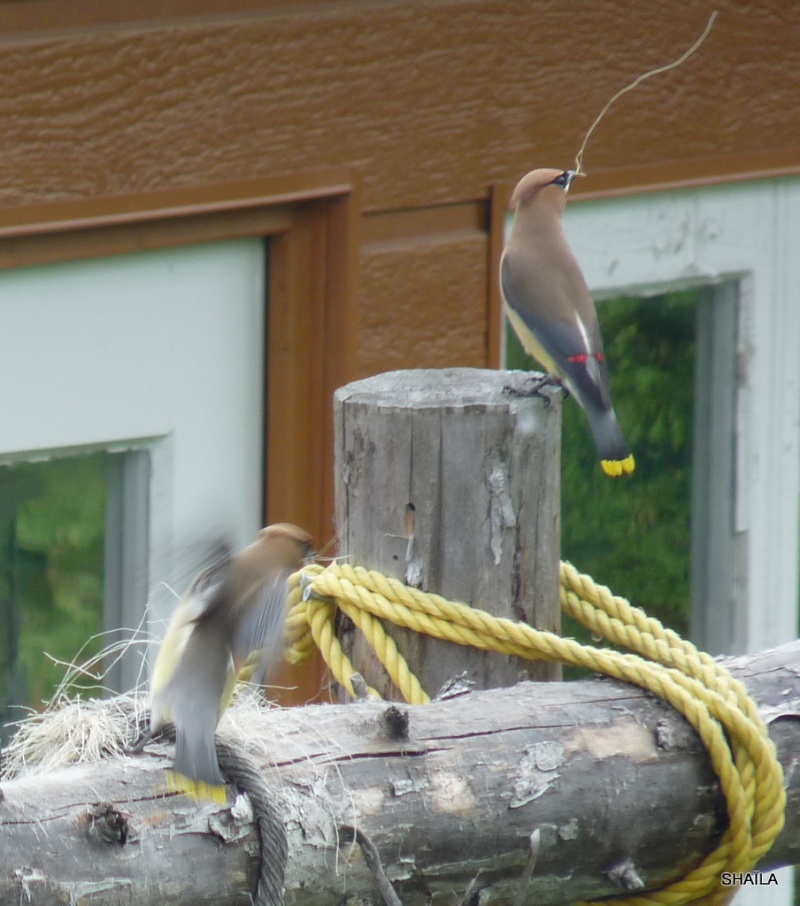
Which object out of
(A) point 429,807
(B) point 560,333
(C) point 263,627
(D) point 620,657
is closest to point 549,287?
(B) point 560,333

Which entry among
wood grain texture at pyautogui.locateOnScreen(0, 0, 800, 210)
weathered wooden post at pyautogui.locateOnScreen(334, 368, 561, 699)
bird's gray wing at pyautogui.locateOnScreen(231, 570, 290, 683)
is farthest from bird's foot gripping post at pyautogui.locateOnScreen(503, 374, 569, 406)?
wood grain texture at pyautogui.locateOnScreen(0, 0, 800, 210)

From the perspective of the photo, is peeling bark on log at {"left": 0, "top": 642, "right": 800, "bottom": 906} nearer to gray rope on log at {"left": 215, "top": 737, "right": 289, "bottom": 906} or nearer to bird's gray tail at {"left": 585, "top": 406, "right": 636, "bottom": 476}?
gray rope on log at {"left": 215, "top": 737, "right": 289, "bottom": 906}

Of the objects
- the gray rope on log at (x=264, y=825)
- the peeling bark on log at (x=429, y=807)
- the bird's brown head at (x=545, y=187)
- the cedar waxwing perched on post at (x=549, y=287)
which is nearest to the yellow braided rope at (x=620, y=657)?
the peeling bark on log at (x=429, y=807)

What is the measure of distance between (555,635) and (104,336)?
163 cm

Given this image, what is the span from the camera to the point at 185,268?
3.51 metres

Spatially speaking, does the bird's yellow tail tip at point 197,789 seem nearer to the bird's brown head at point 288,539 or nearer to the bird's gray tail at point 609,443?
the bird's brown head at point 288,539

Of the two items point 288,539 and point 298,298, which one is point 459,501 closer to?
point 288,539

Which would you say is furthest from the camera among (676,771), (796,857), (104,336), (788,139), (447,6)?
(788,139)

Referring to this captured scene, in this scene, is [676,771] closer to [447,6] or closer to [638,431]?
[447,6]

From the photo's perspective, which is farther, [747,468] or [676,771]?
[747,468]

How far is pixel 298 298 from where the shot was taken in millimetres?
3619

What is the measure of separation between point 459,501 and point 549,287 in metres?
0.95

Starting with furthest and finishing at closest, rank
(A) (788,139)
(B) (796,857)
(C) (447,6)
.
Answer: (A) (788,139) → (C) (447,6) → (B) (796,857)

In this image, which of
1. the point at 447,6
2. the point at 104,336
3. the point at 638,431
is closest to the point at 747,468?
the point at 638,431
